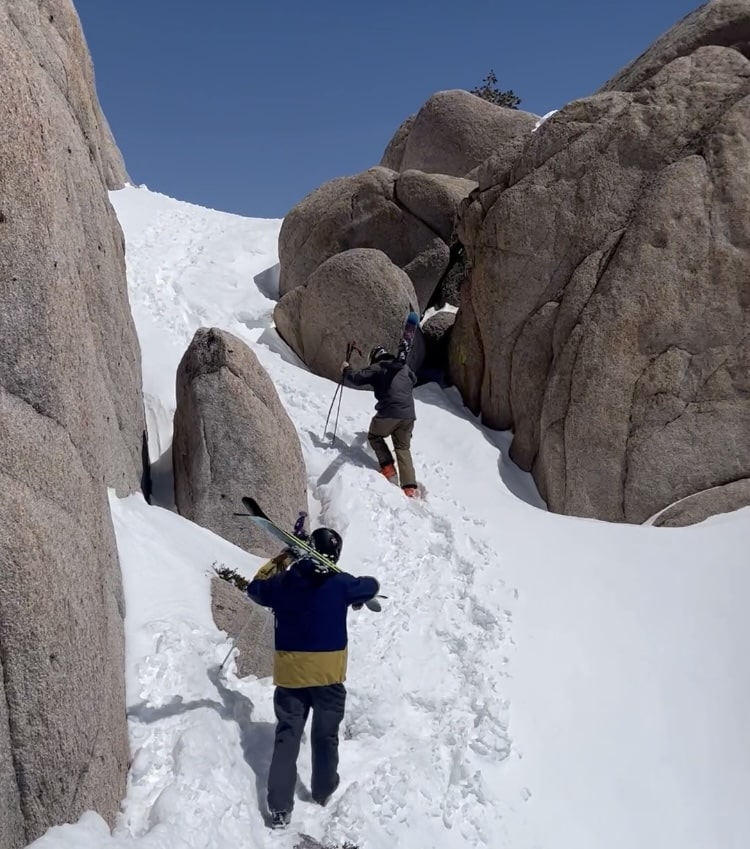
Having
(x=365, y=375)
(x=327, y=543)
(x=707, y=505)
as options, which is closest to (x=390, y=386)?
(x=365, y=375)

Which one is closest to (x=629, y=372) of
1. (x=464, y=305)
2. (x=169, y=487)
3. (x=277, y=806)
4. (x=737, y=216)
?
(x=737, y=216)

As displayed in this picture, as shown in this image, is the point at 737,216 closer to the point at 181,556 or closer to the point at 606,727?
the point at 606,727

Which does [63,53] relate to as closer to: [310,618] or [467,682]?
[310,618]

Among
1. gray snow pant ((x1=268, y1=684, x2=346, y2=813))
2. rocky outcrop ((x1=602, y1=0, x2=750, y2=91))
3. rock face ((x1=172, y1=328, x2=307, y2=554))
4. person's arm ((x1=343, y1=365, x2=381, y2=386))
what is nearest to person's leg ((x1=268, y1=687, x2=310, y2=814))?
gray snow pant ((x1=268, y1=684, x2=346, y2=813))

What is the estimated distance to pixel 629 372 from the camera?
13.2 m

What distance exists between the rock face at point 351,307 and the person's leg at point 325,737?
1039 cm

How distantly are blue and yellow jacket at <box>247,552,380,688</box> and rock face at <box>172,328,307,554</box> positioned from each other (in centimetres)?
384

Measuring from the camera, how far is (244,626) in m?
7.72

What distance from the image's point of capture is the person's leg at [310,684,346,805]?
657 centimetres

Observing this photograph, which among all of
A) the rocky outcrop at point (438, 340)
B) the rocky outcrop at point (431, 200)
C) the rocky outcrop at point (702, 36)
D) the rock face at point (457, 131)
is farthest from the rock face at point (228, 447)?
the rock face at point (457, 131)

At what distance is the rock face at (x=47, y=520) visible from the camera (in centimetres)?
491

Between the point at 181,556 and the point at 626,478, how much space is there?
7.43 m

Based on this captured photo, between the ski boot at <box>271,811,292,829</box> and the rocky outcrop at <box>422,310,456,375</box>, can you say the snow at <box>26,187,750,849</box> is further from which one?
the rocky outcrop at <box>422,310,456,375</box>

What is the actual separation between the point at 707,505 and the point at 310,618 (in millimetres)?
8057
